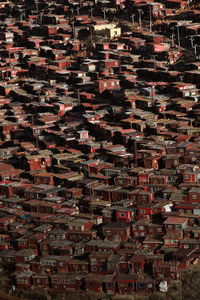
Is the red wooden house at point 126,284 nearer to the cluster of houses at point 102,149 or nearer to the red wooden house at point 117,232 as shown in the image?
the cluster of houses at point 102,149

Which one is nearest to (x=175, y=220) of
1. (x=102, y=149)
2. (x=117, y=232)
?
(x=117, y=232)

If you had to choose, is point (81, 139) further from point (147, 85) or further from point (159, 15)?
point (159, 15)

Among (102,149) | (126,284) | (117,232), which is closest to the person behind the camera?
(126,284)

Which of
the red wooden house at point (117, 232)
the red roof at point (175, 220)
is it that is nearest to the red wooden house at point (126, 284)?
the red wooden house at point (117, 232)

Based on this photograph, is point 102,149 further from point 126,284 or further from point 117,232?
point 126,284

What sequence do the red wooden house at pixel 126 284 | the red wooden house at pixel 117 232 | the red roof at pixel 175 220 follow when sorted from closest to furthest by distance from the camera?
the red wooden house at pixel 126 284
the red roof at pixel 175 220
the red wooden house at pixel 117 232

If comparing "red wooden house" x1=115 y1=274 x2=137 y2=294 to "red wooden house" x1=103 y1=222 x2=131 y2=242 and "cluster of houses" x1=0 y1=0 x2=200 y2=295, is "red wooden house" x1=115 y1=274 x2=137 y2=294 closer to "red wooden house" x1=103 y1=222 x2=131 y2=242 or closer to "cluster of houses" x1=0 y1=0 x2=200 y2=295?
"cluster of houses" x1=0 y1=0 x2=200 y2=295

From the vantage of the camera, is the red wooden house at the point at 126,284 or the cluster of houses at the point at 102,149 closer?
the red wooden house at the point at 126,284

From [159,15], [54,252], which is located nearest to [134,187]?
[54,252]

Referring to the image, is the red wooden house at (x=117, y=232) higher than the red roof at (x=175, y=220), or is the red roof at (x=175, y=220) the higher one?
the red roof at (x=175, y=220)
